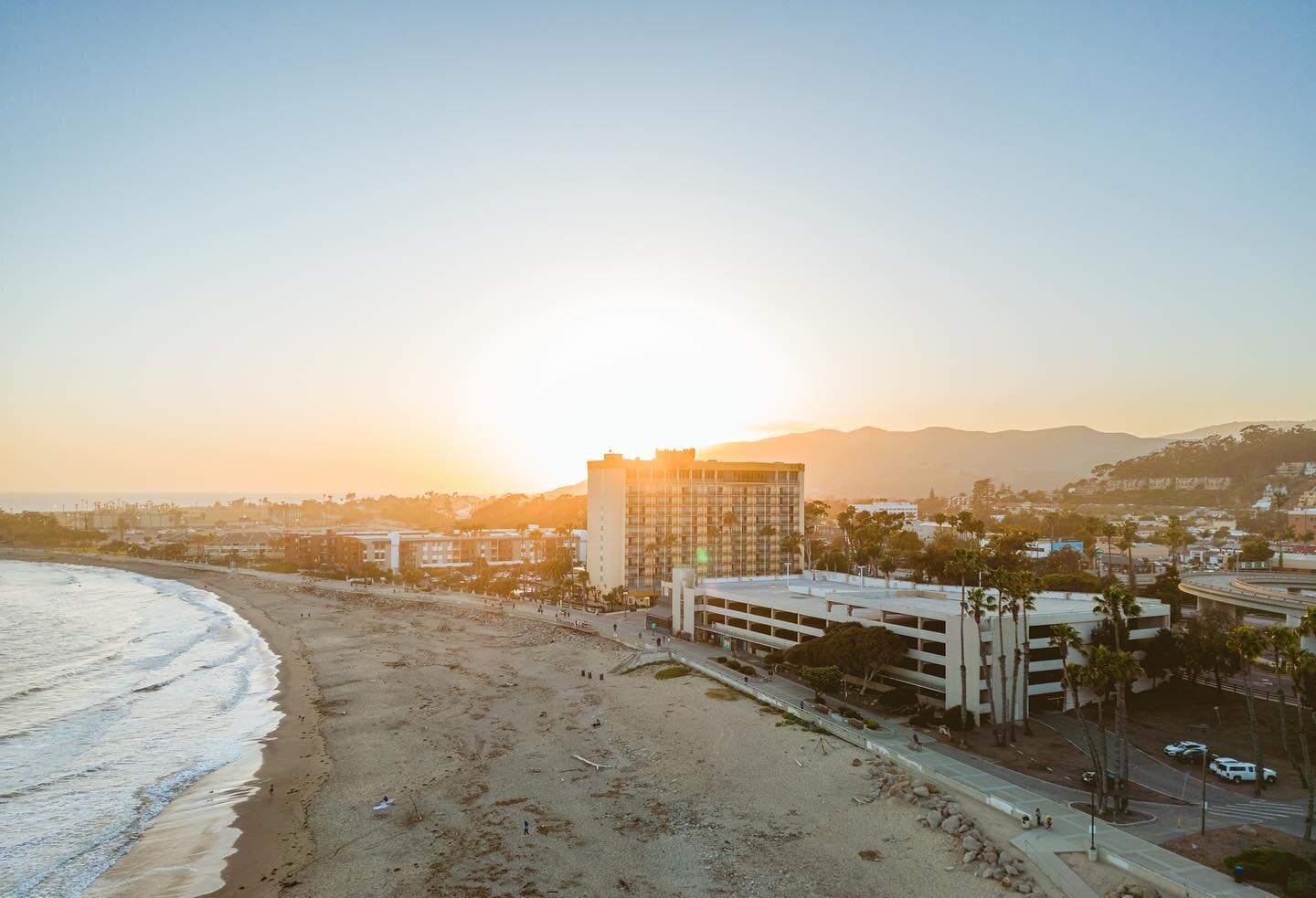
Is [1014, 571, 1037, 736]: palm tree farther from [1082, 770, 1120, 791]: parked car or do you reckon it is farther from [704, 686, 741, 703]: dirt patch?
[704, 686, 741, 703]: dirt patch

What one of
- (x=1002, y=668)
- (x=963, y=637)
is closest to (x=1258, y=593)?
(x=1002, y=668)

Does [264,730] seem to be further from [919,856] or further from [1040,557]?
[1040,557]

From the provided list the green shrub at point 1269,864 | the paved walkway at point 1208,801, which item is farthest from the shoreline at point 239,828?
the paved walkway at point 1208,801

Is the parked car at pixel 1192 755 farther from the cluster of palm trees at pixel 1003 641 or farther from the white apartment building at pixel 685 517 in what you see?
the white apartment building at pixel 685 517

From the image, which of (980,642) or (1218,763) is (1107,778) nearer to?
(1218,763)

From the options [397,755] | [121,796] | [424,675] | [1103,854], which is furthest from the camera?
[424,675]

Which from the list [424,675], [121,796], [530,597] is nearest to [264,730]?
[121,796]
